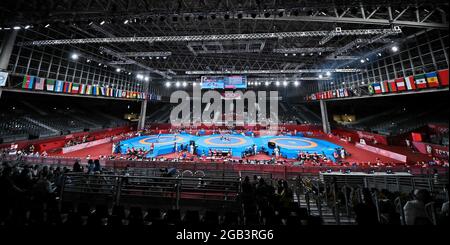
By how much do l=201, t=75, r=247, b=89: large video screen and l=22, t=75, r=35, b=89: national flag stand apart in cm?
1745

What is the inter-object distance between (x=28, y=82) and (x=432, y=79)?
117 ft

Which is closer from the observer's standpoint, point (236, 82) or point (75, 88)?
point (75, 88)

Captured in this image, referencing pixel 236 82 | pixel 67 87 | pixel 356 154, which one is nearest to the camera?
pixel 67 87

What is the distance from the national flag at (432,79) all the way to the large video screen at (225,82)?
17.4m

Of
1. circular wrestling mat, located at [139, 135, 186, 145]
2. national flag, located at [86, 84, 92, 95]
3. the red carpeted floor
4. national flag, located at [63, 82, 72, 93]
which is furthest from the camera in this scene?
circular wrestling mat, located at [139, 135, 186, 145]

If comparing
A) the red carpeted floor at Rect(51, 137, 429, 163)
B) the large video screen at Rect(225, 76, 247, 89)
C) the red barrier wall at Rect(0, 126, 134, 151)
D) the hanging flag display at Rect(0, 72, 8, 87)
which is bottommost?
the red carpeted floor at Rect(51, 137, 429, 163)

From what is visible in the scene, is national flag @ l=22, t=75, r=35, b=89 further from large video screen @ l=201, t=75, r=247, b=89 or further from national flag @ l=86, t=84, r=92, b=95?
large video screen @ l=201, t=75, r=247, b=89

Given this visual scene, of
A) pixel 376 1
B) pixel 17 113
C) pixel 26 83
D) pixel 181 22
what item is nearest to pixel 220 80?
pixel 181 22

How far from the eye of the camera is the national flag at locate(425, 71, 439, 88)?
1428 cm

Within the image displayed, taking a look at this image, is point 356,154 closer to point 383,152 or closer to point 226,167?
point 383,152

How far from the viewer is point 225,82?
2492 cm

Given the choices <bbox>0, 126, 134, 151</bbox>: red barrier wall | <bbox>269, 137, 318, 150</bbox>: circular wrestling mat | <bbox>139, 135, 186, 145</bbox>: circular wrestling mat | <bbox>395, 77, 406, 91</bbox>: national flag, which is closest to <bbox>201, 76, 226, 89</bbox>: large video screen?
<bbox>139, 135, 186, 145</bbox>: circular wrestling mat

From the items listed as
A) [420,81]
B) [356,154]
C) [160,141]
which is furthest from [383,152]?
[160,141]

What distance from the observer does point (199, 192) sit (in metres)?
6.38
